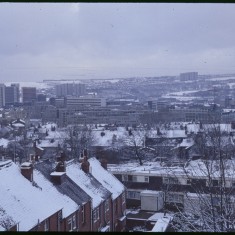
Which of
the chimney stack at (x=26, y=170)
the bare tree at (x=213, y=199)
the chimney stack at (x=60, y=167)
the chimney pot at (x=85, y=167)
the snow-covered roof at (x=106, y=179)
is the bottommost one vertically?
the snow-covered roof at (x=106, y=179)

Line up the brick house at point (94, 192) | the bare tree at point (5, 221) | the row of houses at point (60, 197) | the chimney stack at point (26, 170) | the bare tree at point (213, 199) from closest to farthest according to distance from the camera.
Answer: the bare tree at point (213, 199) → the bare tree at point (5, 221) → the row of houses at point (60, 197) → the chimney stack at point (26, 170) → the brick house at point (94, 192)

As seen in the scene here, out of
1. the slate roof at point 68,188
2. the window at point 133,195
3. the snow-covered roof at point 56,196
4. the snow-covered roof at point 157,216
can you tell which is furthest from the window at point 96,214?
the window at point 133,195

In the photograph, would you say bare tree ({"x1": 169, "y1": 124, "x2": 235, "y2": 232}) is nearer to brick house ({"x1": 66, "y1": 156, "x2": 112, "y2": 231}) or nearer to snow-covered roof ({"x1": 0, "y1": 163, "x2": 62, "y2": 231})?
snow-covered roof ({"x1": 0, "y1": 163, "x2": 62, "y2": 231})

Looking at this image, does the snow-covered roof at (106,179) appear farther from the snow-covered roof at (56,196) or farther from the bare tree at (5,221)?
the bare tree at (5,221)

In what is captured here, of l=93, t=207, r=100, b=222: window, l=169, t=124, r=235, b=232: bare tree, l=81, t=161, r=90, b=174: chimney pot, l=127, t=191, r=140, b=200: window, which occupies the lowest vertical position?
l=127, t=191, r=140, b=200: window

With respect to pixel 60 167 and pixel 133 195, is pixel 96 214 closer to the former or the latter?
pixel 60 167

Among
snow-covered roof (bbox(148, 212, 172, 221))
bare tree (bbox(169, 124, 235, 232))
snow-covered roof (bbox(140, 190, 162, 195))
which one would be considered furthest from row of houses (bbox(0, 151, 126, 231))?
bare tree (bbox(169, 124, 235, 232))
